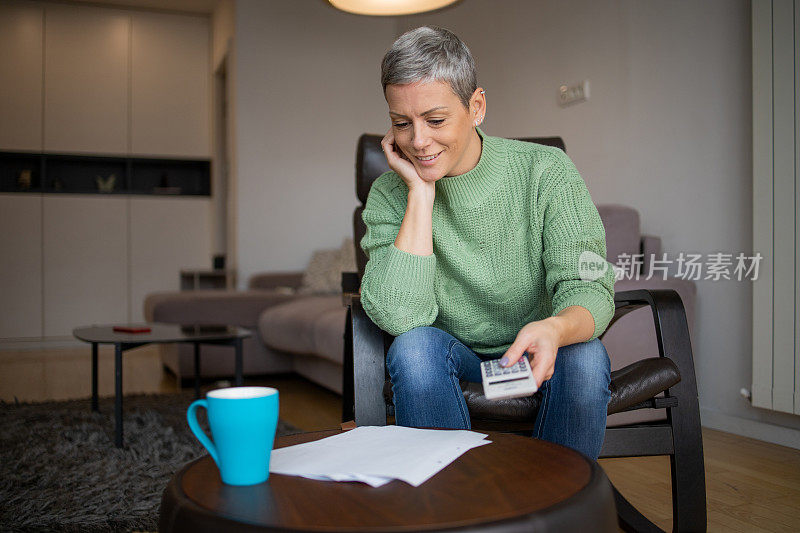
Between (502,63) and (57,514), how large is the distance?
10.5 ft

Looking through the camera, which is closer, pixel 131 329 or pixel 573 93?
pixel 131 329

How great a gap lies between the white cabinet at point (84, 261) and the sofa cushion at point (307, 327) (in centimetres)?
255

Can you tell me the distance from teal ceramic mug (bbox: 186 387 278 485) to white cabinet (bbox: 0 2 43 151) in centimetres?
593

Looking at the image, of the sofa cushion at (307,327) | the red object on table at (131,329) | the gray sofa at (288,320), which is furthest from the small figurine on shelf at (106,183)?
the red object on table at (131,329)

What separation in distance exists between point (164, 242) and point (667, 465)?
4933 mm

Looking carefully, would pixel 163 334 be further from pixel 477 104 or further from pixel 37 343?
pixel 37 343

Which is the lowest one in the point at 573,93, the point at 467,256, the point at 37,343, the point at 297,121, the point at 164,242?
the point at 37,343

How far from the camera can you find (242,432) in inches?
27.9

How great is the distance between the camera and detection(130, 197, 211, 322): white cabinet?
6.02 meters

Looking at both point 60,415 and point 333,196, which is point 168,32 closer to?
point 333,196

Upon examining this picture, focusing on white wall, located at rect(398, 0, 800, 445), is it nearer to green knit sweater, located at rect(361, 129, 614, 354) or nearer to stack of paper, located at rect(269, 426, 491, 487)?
green knit sweater, located at rect(361, 129, 614, 354)

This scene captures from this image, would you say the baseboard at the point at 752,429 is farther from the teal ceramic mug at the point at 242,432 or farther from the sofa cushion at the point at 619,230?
the teal ceramic mug at the point at 242,432

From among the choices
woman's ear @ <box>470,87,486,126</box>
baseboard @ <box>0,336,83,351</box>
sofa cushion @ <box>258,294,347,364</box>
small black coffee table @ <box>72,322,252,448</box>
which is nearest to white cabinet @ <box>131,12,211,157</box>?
baseboard @ <box>0,336,83,351</box>

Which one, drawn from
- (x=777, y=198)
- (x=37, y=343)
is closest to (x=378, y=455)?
(x=777, y=198)
